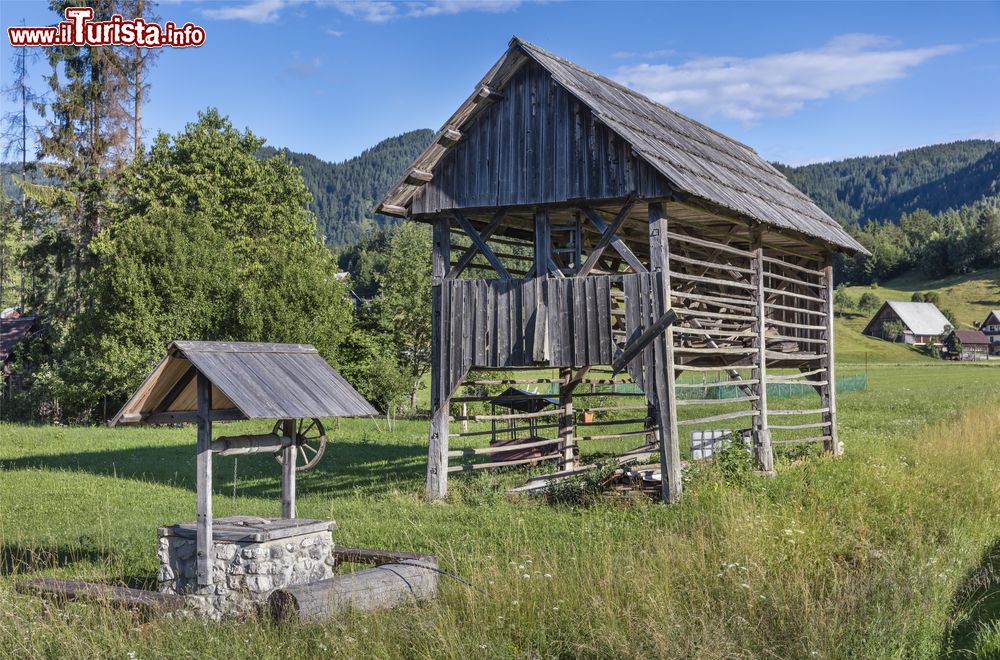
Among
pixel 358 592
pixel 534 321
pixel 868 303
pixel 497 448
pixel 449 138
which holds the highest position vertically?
pixel 868 303

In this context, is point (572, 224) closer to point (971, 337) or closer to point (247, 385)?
point (247, 385)

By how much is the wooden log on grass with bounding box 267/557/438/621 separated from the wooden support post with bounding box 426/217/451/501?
6068 millimetres

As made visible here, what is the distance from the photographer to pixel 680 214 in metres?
16.3

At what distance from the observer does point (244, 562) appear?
9305mm

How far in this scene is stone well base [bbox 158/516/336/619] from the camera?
9.23 m

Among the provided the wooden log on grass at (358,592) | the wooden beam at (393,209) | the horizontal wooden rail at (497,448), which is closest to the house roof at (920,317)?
the horizontal wooden rail at (497,448)

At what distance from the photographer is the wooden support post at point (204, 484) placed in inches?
366

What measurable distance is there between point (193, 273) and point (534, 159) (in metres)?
21.7

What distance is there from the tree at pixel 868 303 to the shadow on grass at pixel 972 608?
375ft

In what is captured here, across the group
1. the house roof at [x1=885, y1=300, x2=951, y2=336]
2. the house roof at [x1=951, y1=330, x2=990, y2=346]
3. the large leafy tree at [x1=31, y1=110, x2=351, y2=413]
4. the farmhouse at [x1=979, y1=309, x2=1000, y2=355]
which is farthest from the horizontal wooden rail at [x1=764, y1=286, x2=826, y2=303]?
the farmhouse at [x1=979, y1=309, x2=1000, y2=355]

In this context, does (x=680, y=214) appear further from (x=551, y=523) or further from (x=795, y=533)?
(x=795, y=533)

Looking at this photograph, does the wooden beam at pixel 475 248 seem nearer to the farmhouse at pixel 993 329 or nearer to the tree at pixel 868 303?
the farmhouse at pixel 993 329

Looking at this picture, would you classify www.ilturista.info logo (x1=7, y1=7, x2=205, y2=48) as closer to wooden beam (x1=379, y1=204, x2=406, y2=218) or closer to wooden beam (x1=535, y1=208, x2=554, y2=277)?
wooden beam (x1=379, y1=204, x2=406, y2=218)

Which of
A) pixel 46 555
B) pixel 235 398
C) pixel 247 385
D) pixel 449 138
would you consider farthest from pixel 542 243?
pixel 46 555
